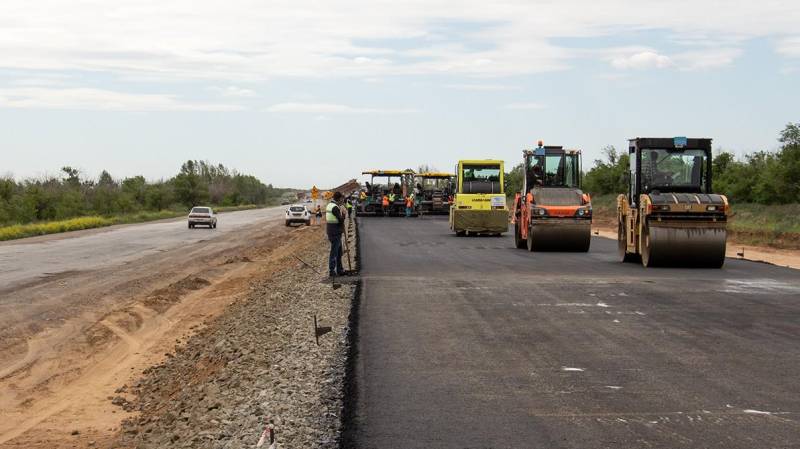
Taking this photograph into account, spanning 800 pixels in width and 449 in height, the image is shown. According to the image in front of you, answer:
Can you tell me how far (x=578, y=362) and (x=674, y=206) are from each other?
37.9 ft

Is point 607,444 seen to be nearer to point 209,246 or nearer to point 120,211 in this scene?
point 209,246

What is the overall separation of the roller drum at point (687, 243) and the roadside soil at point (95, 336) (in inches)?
362

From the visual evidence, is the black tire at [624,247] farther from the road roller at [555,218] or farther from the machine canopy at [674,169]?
the road roller at [555,218]

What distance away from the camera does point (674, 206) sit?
20.9 meters

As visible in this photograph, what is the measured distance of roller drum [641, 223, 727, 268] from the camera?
69.3 ft

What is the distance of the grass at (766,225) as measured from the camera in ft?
113

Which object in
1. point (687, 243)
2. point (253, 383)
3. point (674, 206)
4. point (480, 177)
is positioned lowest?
point (253, 383)

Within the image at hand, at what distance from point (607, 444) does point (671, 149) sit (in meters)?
16.0

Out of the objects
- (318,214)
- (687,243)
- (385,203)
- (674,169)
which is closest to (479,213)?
(674,169)

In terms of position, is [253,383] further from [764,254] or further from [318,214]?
[318,214]

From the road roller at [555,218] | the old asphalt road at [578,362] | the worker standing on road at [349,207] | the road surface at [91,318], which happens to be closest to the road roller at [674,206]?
the old asphalt road at [578,362]

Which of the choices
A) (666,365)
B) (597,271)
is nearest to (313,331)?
(666,365)

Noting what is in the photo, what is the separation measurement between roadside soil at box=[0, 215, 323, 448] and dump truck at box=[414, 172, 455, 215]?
93.9 feet

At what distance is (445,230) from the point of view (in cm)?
4147
